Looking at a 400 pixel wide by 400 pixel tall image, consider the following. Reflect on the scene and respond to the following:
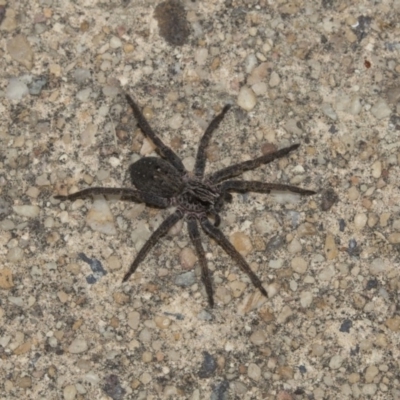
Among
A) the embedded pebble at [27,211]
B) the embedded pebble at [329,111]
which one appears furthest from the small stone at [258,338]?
the embedded pebble at [27,211]

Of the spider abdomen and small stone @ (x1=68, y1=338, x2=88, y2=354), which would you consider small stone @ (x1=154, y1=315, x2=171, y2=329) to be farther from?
the spider abdomen

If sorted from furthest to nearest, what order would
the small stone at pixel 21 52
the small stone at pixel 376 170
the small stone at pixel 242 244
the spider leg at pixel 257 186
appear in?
the small stone at pixel 21 52
the small stone at pixel 376 170
the small stone at pixel 242 244
the spider leg at pixel 257 186

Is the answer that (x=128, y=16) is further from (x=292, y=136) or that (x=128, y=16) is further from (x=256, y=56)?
(x=292, y=136)

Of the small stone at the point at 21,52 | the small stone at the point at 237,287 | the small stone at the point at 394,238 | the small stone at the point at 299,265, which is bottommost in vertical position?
the small stone at the point at 237,287

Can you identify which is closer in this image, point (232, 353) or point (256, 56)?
point (232, 353)

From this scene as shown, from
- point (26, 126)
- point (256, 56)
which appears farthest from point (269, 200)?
point (26, 126)

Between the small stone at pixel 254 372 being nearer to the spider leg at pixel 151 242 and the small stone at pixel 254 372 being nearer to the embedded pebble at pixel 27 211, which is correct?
the spider leg at pixel 151 242

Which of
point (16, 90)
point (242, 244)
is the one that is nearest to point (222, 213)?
point (242, 244)
